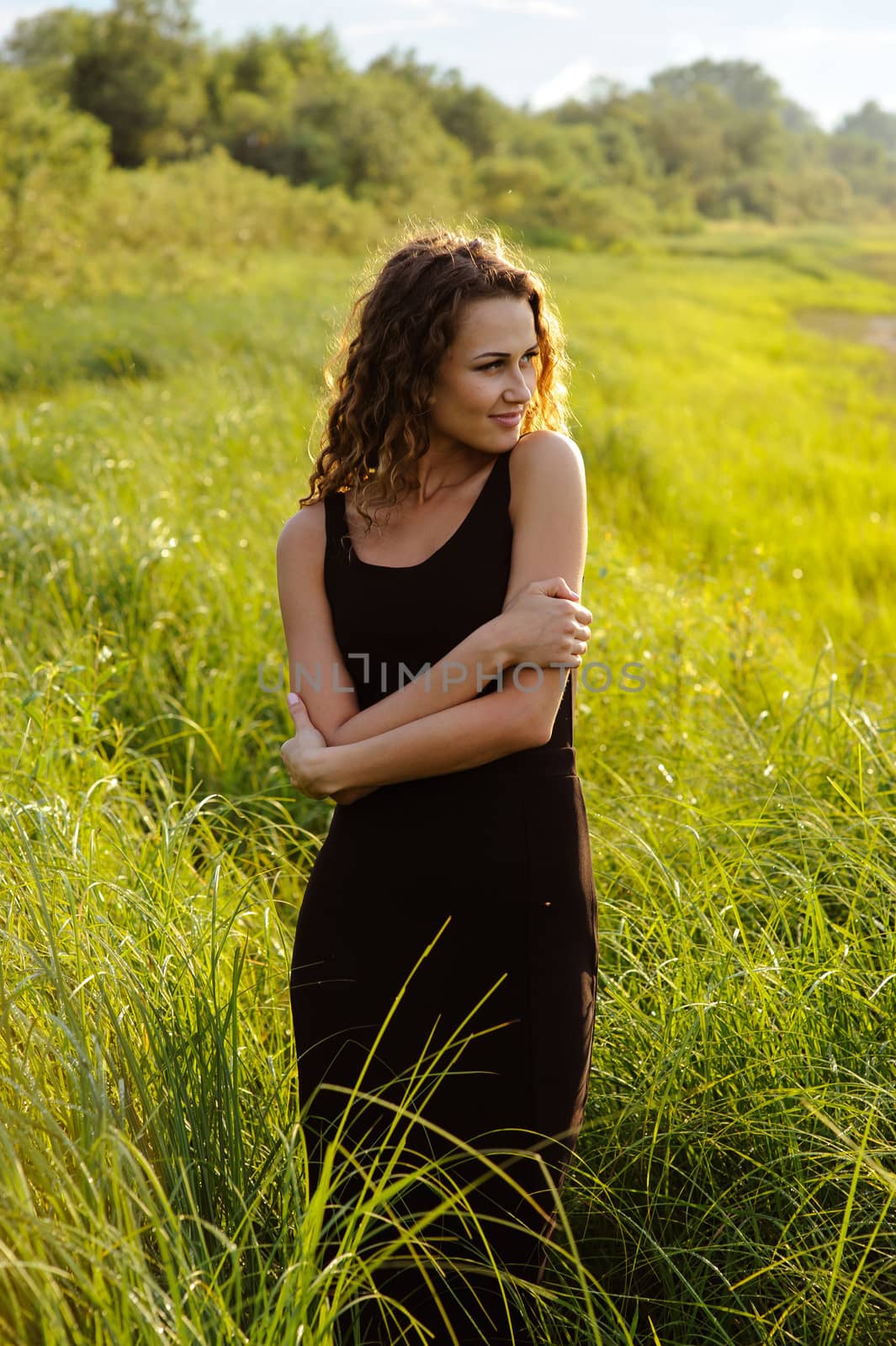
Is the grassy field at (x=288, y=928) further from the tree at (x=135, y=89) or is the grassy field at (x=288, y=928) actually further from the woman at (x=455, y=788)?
the tree at (x=135, y=89)

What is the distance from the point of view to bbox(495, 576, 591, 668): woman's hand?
5.75ft

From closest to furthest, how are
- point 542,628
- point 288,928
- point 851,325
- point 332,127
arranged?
point 542,628 → point 288,928 → point 851,325 → point 332,127

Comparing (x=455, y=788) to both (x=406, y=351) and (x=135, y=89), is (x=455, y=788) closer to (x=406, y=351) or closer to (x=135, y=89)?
(x=406, y=351)

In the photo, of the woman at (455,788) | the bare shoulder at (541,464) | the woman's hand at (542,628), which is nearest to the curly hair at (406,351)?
the woman at (455,788)

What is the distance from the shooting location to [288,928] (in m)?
2.84

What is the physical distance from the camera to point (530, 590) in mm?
1808

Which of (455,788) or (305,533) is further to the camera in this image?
(305,533)

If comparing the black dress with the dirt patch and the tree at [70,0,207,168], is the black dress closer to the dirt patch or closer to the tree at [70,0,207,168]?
the dirt patch

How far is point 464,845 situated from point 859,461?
8603mm

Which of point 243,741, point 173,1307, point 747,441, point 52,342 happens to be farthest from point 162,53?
point 173,1307

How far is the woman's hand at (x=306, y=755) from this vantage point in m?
1.83

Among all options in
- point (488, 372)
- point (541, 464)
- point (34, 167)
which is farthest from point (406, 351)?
point (34, 167)

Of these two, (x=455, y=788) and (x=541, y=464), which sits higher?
(x=541, y=464)

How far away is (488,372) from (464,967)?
3.09 ft
